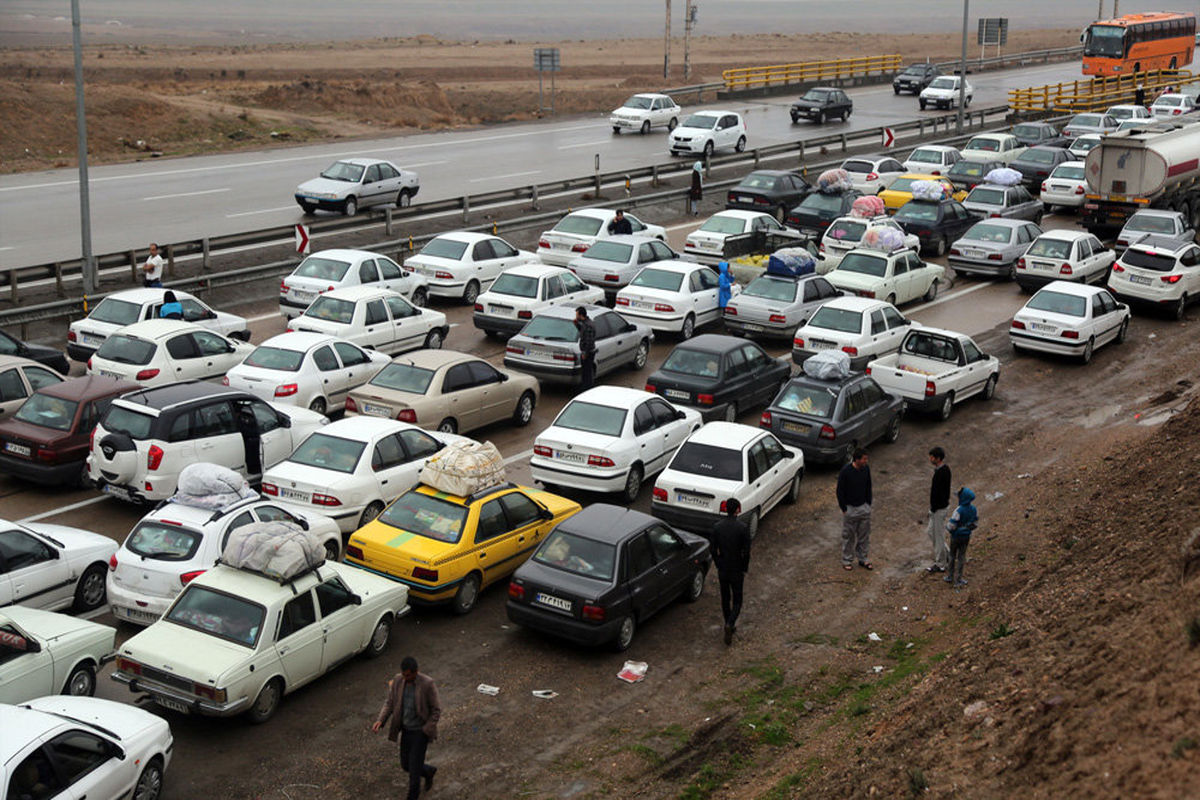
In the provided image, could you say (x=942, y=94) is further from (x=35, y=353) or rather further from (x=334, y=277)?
(x=35, y=353)

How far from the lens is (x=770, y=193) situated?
38156 mm

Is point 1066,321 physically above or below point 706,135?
below

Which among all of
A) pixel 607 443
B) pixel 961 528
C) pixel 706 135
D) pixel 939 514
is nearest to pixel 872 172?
pixel 706 135

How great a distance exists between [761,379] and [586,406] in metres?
4.48

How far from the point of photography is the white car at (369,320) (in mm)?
23547

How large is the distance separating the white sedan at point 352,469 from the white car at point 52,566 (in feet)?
8.07

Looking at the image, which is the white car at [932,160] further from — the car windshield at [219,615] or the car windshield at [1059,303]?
the car windshield at [219,615]

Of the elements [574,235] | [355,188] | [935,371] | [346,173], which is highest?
[346,173]

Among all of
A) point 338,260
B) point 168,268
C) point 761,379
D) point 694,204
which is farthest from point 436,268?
point 694,204

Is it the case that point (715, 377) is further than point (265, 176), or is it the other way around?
point (265, 176)

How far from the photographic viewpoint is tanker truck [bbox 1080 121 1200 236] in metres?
35.1

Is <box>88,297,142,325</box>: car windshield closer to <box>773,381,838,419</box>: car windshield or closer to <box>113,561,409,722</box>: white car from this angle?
<box>113,561,409,722</box>: white car

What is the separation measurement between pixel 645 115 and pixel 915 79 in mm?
24984

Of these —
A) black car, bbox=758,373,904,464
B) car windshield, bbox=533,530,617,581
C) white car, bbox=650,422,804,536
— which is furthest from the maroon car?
black car, bbox=758,373,904,464
